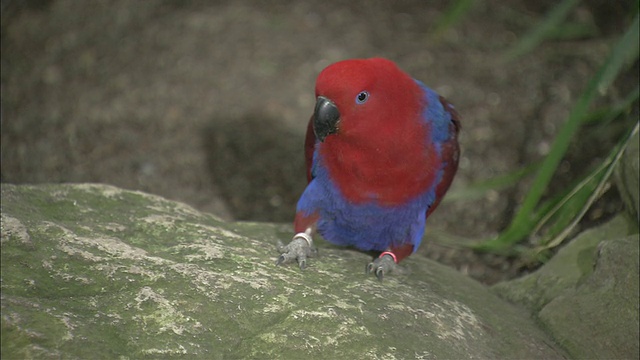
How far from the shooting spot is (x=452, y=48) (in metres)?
4.82

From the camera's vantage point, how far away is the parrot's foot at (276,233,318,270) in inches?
85.0

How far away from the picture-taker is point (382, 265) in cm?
231

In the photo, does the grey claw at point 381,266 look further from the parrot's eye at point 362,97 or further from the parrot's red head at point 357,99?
the parrot's eye at point 362,97

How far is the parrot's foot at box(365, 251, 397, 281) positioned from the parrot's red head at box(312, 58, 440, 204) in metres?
0.19

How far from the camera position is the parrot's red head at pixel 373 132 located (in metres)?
2.15

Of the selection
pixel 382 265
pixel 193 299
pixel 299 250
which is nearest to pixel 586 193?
pixel 382 265

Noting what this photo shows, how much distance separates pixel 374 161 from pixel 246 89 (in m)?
→ 2.39

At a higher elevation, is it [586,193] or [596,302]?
[586,193]

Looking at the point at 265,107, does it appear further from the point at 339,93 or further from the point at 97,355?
the point at 97,355

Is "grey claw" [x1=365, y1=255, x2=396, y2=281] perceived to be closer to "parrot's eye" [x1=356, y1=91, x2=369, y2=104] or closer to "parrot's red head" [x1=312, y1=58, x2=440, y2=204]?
"parrot's red head" [x1=312, y1=58, x2=440, y2=204]

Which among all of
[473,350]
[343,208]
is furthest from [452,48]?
[473,350]

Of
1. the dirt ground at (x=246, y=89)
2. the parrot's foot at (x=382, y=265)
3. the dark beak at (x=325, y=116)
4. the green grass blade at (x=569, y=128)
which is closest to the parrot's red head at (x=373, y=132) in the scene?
the dark beak at (x=325, y=116)

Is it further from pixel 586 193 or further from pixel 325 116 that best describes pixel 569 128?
pixel 325 116

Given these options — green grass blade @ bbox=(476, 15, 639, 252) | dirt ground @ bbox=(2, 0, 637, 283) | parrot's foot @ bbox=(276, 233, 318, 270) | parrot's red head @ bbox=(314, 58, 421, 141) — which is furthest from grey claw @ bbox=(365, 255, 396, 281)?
dirt ground @ bbox=(2, 0, 637, 283)
